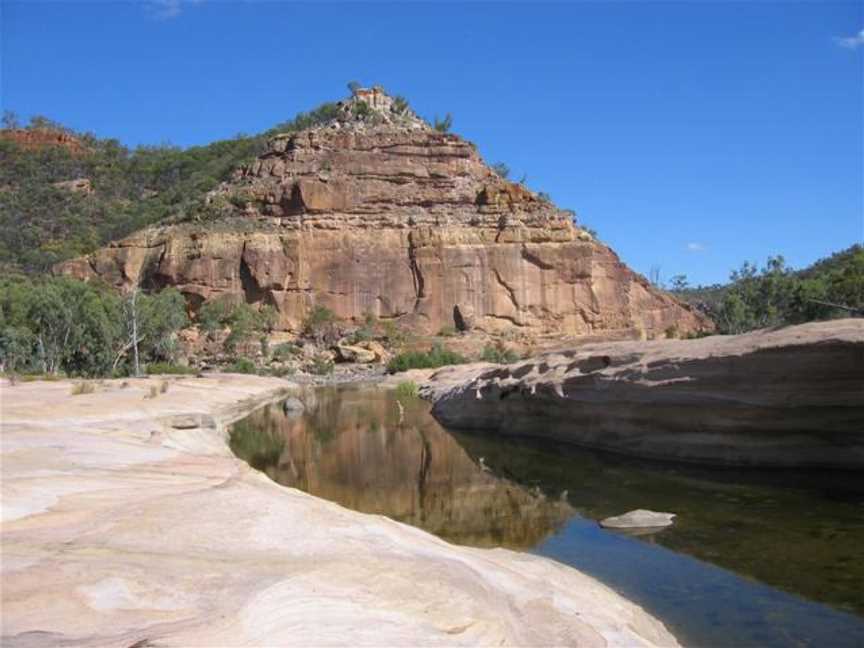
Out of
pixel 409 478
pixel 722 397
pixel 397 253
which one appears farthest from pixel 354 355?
pixel 722 397

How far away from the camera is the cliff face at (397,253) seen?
81.9m

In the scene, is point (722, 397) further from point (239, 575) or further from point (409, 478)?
point (239, 575)

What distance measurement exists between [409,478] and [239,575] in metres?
13.1

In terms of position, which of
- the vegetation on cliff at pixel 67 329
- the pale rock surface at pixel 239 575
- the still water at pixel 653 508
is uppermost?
the vegetation on cliff at pixel 67 329

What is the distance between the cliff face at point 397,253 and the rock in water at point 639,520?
67.0 meters

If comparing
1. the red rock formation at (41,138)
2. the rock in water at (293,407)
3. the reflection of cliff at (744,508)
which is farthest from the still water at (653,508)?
the red rock formation at (41,138)

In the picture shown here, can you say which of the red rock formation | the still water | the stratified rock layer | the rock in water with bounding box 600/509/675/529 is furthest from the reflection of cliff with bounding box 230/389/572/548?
the red rock formation

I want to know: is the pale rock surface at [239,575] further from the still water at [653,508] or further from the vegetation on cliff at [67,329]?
the vegetation on cliff at [67,329]

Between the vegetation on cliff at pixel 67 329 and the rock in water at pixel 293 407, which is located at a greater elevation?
the vegetation on cliff at pixel 67 329

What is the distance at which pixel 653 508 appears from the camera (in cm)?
1565

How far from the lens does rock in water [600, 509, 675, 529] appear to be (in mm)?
14133

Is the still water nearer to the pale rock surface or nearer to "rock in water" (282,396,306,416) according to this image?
the pale rock surface

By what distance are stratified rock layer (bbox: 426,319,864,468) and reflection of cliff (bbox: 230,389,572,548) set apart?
448 cm

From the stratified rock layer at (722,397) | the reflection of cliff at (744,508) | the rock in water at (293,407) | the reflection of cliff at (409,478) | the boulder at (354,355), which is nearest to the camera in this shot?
the reflection of cliff at (744,508)
